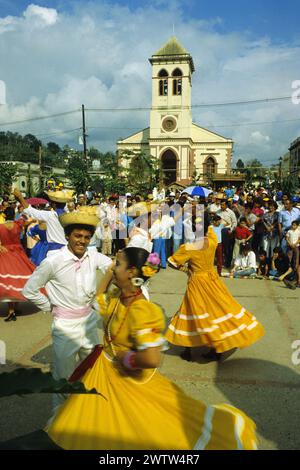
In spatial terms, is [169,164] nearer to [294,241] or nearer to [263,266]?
[263,266]

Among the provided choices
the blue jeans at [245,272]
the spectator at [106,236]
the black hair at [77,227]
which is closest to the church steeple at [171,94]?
the spectator at [106,236]

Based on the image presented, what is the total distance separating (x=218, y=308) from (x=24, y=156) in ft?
282

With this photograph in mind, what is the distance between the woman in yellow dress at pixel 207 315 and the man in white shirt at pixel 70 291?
1.82 meters

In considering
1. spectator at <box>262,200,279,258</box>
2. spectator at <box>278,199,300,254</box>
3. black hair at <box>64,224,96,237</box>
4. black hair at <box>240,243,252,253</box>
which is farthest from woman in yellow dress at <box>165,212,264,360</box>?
spectator at <box>262,200,279,258</box>

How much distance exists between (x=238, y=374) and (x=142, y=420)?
268 cm

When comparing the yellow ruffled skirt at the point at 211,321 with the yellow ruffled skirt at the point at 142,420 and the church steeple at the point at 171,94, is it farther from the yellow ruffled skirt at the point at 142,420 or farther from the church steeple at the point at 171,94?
the church steeple at the point at 171,94

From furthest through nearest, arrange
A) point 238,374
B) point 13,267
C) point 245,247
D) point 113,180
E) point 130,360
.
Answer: point 113,180 → point 245,247 → point 13,267 → point 238,374 → point 130,360

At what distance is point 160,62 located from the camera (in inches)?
1993

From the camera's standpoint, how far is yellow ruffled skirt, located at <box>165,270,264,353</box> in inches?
190

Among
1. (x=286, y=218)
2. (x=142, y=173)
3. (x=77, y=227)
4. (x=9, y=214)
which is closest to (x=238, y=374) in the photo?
(x=77, y=227)

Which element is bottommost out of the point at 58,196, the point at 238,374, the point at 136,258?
the point at 238,374

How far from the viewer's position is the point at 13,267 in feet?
21.6

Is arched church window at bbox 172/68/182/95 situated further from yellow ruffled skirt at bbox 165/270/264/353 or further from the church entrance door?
yellow ruffled skirt at bbox 165/270/264/353
